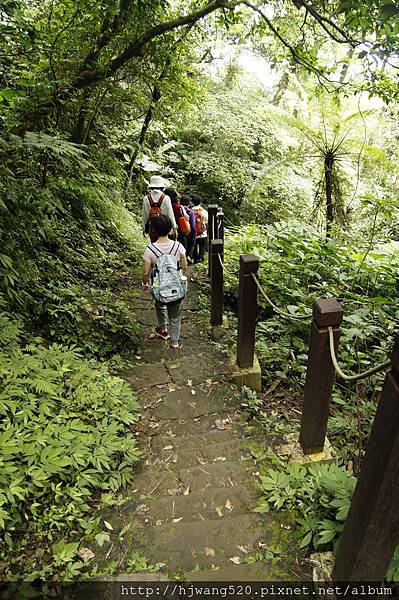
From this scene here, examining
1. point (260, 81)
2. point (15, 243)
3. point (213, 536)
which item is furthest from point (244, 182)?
point (213, 536)

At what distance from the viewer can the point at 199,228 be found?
23.0 ft

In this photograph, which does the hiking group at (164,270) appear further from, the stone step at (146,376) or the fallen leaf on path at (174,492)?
the fallen leaf on path at (174,492)

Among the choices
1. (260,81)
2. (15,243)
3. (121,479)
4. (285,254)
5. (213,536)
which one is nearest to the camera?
(213,536)

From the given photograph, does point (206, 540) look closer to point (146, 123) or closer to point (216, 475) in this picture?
point (216, 475)

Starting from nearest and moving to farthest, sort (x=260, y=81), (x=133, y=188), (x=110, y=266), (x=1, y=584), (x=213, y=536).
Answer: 1. (x=1, y=584)
2. (x=213, y=536)
3. (x=110, y=266)
4. (x=133, y=188)
5. (x=260, y=81)

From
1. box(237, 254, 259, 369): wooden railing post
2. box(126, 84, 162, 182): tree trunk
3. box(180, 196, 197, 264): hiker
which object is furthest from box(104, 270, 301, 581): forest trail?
box(126, 84, 162, 182): tree trunk

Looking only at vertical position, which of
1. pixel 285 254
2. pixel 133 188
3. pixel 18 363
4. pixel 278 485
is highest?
pixel 133 188

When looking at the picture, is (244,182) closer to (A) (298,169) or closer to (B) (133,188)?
(A) (298,169)

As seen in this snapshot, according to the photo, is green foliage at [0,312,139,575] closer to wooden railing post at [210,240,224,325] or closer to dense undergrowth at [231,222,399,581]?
dense undergrowth at [231,222,399,581]

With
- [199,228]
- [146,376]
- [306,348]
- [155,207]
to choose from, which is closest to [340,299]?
[306,348]

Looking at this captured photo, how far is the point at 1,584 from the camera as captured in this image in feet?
5.26

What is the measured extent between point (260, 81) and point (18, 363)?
565 inches

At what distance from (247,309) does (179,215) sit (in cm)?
349

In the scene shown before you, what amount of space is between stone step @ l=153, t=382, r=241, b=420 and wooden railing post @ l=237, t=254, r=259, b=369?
1.04 feet
